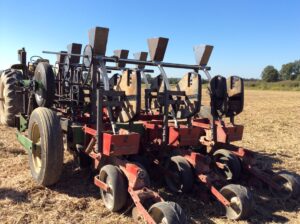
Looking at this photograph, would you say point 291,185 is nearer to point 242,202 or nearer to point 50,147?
point 242,202

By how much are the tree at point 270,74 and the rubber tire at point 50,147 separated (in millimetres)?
100079

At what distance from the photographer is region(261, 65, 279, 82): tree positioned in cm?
9994

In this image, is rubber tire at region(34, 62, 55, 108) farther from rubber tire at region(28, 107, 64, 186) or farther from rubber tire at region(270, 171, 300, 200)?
rubber tire at region(270, 171, 300, 200)

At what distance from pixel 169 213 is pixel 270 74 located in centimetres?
10400

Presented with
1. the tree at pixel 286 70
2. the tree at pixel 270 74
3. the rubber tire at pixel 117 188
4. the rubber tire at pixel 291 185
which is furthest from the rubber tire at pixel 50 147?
the tree at pixel 286 70

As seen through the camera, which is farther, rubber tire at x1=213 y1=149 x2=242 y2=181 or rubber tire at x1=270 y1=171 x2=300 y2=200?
rubber tire at x1=213 y1=149 x2=242 y2=181

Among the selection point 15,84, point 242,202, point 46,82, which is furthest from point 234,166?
point 15,84

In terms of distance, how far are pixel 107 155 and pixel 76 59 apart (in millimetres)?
2810

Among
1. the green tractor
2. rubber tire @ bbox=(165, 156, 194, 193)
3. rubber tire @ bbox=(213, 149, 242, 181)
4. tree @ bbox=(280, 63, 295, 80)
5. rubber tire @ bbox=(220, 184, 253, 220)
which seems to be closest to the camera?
rubber tire @ bbox=(220, 184, 253, 220)

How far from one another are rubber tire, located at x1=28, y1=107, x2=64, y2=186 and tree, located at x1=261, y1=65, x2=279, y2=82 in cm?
10008

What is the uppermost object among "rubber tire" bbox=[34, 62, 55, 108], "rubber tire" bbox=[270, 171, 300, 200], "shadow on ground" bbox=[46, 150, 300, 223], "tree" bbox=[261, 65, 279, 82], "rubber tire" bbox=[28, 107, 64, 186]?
"tree" bbox=[261, 65, 279, 82]

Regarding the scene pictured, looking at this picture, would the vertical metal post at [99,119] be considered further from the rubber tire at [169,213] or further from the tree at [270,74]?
the tree at [270,74]

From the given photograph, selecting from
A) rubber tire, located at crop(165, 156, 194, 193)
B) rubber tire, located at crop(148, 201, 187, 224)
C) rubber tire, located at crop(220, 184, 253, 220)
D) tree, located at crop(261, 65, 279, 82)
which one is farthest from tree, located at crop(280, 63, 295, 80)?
rubber tire, located at crop(148, 201, 187, 224)

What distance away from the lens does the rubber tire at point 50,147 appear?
474cm
